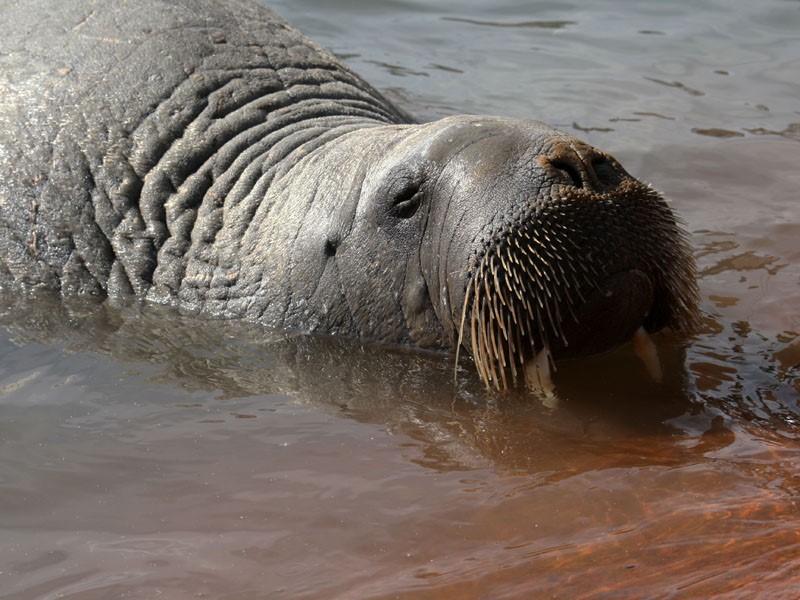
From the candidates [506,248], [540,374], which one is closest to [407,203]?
[506,248]

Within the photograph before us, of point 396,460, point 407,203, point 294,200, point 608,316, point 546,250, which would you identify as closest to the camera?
point 396,460

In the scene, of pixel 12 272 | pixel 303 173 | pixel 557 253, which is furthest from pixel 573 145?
pixel 12 272

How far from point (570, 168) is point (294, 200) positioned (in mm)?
1836

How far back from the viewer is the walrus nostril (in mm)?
5215

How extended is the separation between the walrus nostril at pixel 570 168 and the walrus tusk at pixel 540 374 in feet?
2.71

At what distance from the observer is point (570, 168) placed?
5.25 meters

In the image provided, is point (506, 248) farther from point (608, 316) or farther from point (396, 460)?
point (396, 460)

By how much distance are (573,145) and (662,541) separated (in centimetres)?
193

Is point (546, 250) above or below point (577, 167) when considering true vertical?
below

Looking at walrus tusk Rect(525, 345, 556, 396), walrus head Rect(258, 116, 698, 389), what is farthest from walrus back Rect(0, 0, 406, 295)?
walrus tusk Rect(525, 345, 556, 396)

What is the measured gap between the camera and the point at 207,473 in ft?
16.1

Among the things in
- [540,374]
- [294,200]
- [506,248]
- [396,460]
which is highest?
[506,248]

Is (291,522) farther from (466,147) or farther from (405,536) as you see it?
(466,147)

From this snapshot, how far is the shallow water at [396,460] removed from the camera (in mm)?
4105
